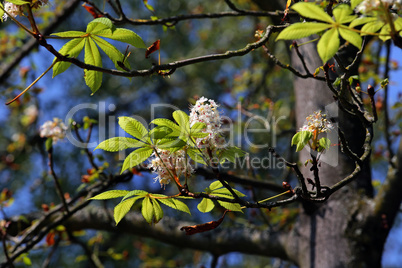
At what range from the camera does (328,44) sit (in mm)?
1066

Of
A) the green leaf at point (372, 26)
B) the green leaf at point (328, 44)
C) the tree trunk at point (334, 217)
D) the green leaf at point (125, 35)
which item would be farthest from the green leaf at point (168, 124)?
the tree trunk at point (334, 217)

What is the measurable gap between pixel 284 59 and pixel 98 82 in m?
3.79

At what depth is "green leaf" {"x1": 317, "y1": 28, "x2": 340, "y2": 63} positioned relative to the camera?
106 cm

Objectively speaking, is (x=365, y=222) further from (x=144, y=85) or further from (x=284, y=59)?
(x=144, y=85)

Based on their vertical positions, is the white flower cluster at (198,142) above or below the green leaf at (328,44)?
below

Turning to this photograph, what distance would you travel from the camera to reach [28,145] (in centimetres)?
470

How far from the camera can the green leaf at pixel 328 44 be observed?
1.06 metres

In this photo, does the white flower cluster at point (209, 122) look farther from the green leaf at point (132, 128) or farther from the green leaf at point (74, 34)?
the green leaf at point (74, 34)

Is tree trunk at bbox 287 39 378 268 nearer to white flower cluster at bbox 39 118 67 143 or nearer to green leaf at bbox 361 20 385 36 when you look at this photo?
green leaf at bbox 361 20 385 36

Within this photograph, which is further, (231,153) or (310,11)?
(231,153)

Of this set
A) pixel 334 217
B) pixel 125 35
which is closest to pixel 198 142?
pixel 125 35

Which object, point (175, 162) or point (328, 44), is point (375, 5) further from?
point (175, 162)

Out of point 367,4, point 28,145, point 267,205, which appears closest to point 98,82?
point 267,205

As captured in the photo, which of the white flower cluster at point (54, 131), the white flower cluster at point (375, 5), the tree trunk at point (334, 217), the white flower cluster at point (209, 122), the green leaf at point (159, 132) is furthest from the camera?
the white flower cluster at point (54, 131)
